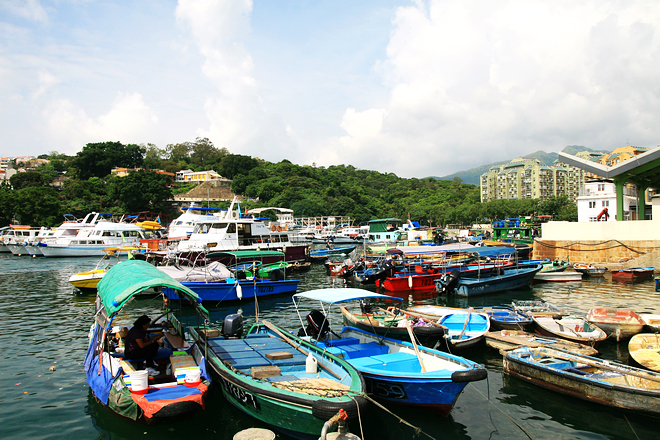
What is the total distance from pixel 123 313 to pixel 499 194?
13497 centimetres

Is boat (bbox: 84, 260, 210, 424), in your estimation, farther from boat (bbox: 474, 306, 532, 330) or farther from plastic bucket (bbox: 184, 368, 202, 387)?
boat (bbox: 474, 306, 532, 330)

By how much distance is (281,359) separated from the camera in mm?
9180

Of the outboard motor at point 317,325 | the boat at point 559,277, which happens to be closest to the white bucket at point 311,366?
the outboard motor at point 317,325

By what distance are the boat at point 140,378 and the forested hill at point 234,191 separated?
2566 inches

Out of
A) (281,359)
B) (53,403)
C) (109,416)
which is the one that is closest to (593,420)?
(281,359)

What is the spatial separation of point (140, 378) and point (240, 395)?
1862mm

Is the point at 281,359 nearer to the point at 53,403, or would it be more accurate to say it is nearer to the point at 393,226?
the point at 53,403

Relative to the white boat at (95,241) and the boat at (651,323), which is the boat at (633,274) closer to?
the boat at (651,323)

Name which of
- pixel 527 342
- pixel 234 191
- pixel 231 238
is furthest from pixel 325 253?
pixel 234 191

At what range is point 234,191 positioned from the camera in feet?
377

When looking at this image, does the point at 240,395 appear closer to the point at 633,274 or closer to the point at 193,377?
the point at 193,377

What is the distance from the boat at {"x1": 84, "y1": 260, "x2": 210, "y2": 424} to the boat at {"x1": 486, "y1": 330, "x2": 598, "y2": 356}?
8421 mm

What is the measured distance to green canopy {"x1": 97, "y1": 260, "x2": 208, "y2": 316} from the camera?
26.5ft

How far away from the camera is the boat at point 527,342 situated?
36.0ft
